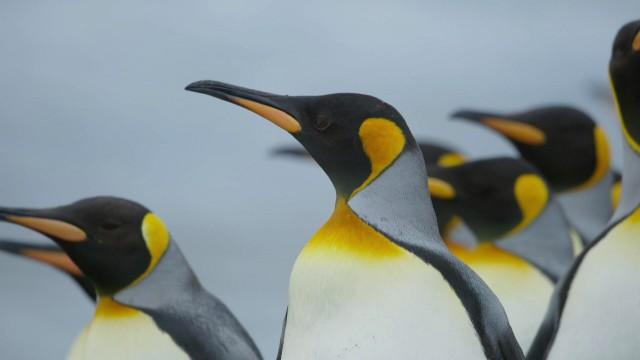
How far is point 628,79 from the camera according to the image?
104 inches

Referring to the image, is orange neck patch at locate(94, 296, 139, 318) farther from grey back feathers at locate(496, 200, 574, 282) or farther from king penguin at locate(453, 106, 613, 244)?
king penguin at locate(453, 106, 613, 244)

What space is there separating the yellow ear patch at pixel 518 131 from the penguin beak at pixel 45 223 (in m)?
1.74

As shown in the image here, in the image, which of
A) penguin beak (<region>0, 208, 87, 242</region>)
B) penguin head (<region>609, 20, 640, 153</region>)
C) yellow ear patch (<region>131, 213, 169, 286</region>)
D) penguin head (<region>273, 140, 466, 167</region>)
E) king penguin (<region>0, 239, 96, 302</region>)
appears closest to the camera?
penguin head (<region>609, 20, 640, 153</region>)

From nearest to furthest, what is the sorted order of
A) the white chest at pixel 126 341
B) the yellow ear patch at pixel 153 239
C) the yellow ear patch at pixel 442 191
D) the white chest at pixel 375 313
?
the white chest at pixel 375 313, the white chest at pixel 126 341, the yellow ear patch at pixel 153 239, the yellow ear patch at pixel 442 191

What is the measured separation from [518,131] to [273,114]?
213cm

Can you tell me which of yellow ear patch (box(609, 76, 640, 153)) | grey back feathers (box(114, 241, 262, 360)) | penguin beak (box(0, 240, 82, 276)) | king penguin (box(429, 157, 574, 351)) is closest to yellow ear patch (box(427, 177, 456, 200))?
king penguin (box(429, 157, 574, 351))

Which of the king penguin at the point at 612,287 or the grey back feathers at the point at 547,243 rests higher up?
the king penguin at the point at 612,287

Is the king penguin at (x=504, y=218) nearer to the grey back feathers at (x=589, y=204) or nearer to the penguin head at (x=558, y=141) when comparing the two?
the penguin head at (x=558, y=141)

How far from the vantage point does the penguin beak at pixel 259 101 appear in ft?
7.64

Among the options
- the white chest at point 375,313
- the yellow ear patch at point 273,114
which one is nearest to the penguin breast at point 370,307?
the white chest at point 375,313

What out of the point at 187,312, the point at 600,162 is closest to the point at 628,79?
the point at 187,312

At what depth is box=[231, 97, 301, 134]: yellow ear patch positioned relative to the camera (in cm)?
233

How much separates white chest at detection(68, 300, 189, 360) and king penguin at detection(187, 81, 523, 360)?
54cm

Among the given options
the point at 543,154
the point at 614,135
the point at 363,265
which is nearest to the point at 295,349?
the point at 363,265
